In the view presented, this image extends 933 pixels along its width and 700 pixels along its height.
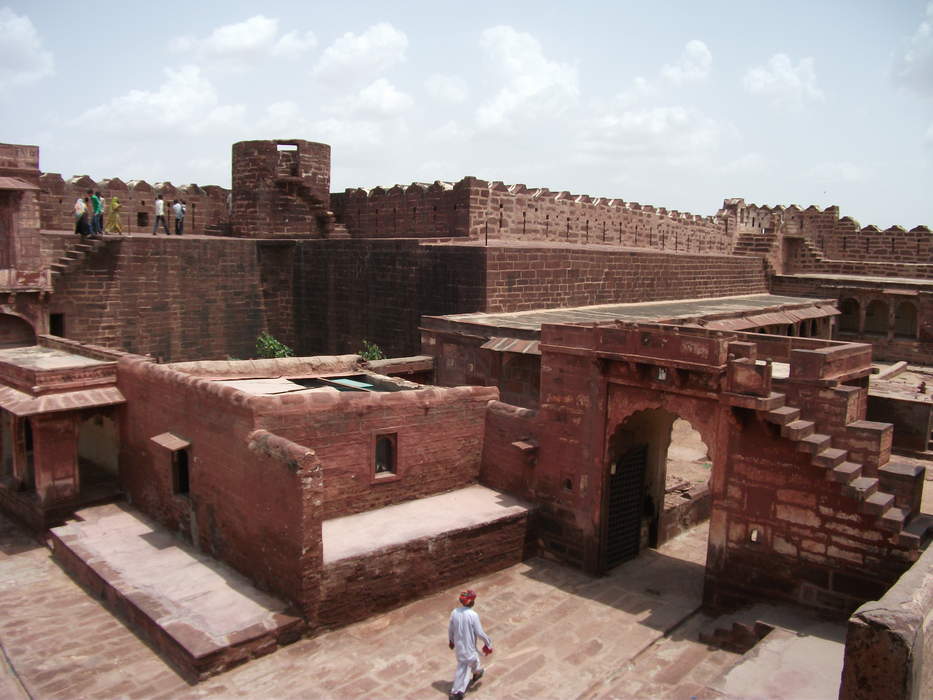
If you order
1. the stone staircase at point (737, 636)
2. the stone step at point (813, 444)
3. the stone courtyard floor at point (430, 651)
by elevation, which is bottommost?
the stone courtyard floor at point (430, 651)

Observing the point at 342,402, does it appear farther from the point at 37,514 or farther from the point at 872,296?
the point at 872,296

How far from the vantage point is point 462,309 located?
53.3 feet

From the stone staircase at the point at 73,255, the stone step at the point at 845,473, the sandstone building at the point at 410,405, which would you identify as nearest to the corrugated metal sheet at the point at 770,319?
the sandstone building at the point at 410,405

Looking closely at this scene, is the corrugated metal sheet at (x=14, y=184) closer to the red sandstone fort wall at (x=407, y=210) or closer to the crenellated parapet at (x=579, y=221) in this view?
the red sandstone fort wall at (x=407, y=210)

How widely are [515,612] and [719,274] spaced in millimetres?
Result: 16977

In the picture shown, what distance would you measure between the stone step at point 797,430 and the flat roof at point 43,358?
423 inches

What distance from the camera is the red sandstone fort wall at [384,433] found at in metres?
10.5

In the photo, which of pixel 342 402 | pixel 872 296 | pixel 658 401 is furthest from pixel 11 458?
pixel 872 296

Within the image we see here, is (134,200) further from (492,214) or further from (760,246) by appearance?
(760,246)

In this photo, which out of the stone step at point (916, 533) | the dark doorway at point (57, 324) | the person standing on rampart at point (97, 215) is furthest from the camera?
the person standing on rampart at point (97, 215)

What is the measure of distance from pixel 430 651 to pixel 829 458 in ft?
16.5

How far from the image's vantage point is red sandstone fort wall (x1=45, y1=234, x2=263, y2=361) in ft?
58.5

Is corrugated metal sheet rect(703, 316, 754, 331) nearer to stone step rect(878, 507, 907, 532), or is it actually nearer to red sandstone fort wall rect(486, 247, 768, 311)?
red sandstone fort wall rect(486, 247, 768, 311)

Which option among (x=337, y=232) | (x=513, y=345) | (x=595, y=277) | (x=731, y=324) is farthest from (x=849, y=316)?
(x=513, y=345)
